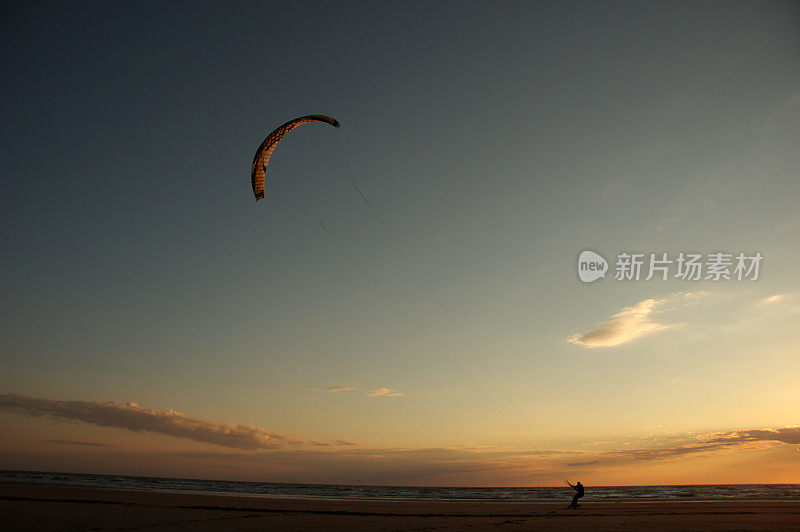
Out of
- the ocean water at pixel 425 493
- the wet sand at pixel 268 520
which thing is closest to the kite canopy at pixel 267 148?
the wet sand at pixel 268 520

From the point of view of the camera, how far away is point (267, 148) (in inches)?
690

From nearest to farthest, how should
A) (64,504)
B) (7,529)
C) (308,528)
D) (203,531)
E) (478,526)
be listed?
(7,529) < (203,531) < (308,528) < (478,526) < (64,504)

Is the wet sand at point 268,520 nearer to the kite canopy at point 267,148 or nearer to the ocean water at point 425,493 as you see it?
the kite canopy at point 267,148

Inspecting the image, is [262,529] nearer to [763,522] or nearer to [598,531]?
[598,531]

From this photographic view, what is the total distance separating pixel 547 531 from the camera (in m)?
12.3

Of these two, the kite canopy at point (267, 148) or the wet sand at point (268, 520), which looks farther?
the kite canopy at point (267, 148)

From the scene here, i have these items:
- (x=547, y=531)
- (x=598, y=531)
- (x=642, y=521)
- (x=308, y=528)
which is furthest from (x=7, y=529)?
(x=642, y=521)

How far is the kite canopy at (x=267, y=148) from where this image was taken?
17.5m

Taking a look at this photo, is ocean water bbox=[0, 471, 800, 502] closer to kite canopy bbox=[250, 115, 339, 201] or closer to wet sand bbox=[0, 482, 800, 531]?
wet sand bbox=[0, 482, 800, 531]

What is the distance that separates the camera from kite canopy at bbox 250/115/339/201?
17.5 m

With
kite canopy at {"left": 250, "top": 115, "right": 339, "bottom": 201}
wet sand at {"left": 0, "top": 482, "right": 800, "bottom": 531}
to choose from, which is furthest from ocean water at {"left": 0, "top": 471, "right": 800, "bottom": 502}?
kite canopy at {"left": 250, "top": 115, "right": 339, "bottom": 201}

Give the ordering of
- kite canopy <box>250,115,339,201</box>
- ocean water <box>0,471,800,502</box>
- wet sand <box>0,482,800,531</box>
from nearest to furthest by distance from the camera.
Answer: wet sand <box>0,482,800,531</box> < kite canopy <box>250,115,339,201</box> < ocean water <box>0,471,800,502</box>

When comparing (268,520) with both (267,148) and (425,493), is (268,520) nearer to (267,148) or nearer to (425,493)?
(267,148)

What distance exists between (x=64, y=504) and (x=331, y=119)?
58.7ft
